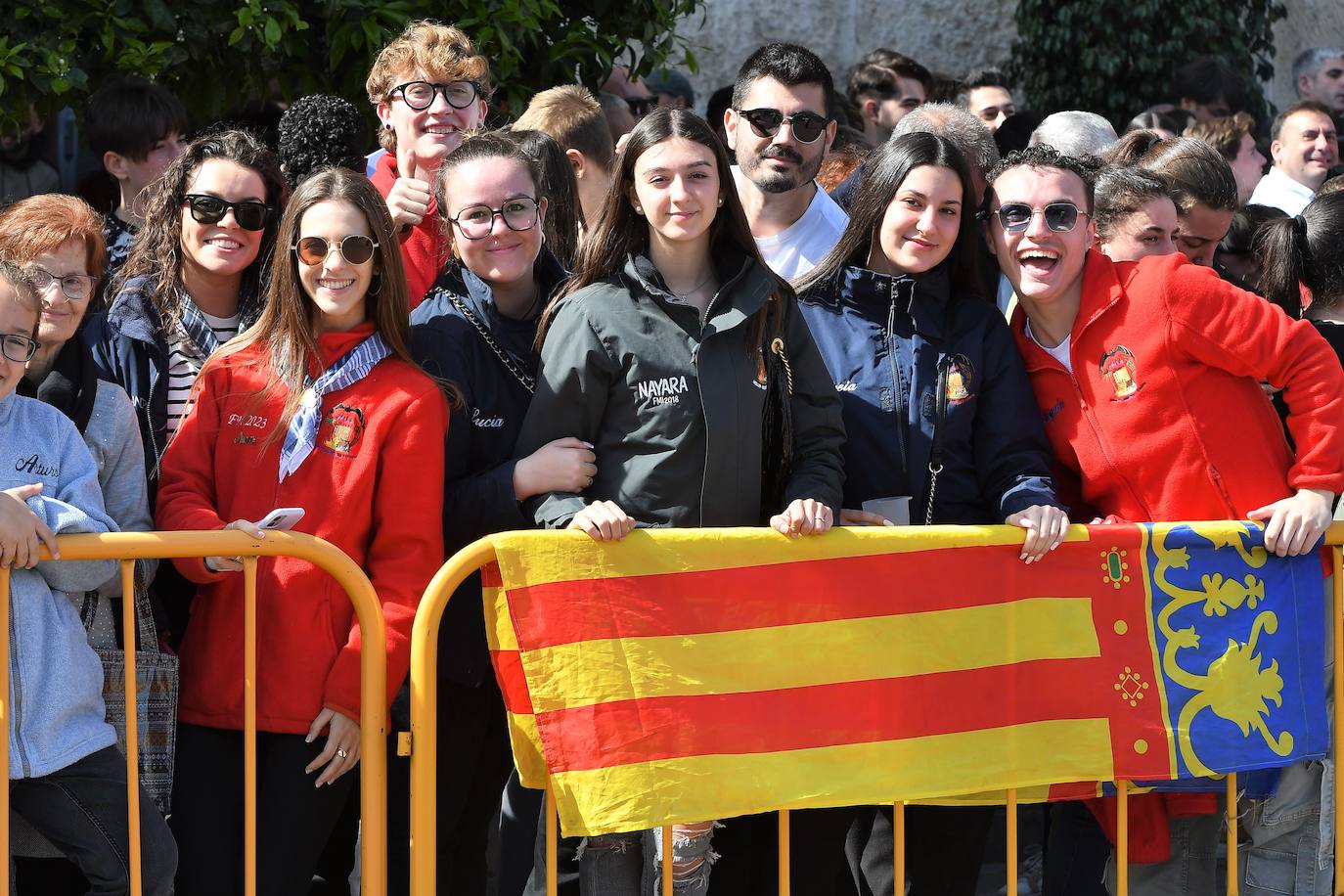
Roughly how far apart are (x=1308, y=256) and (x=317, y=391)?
3.00m

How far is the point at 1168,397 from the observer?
4.11 metres

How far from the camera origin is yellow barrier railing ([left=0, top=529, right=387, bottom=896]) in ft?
11.7

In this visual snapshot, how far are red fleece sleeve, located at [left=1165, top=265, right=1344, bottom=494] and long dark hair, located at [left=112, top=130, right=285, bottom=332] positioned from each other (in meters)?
2.37

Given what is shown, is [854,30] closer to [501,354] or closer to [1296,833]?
[501,354]

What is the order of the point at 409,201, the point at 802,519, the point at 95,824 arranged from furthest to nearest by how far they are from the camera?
the point at 409,201
the point at 802,519
the point at 95,824

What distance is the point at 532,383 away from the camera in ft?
13.5

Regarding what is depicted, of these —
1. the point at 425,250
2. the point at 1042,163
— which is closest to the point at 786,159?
the point at 1042,163

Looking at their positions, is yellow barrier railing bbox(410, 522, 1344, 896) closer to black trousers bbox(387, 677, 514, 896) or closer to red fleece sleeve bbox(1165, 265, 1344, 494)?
black trousers bbox(387, 677, 514, 896)

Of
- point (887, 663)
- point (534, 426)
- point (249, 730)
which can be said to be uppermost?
point (534, 426)

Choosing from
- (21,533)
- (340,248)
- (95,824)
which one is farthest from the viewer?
(340,248)

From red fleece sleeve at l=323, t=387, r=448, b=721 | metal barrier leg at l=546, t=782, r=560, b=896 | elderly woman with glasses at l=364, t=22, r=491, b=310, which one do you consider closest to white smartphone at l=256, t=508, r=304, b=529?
red fleece sleeve at l=323, t=387, r=448, b=721

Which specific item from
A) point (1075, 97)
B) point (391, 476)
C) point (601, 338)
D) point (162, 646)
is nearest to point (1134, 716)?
point (601, 338)

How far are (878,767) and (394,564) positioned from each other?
1.26 meters

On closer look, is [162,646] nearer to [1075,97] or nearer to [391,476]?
[391,476]
